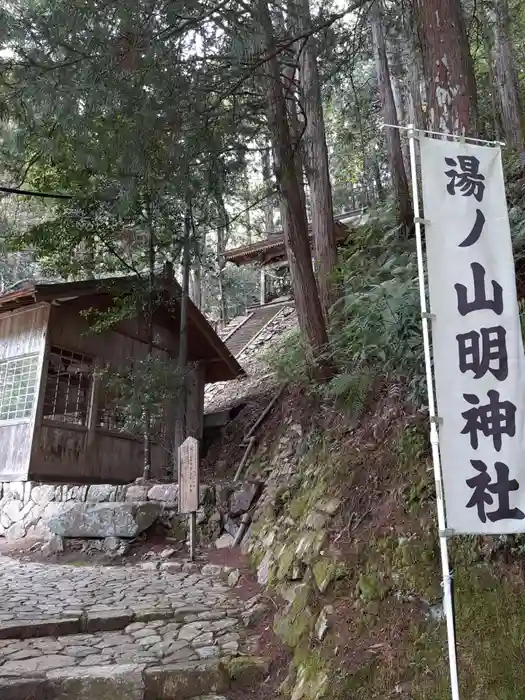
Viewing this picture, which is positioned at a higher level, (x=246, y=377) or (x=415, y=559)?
(x=246, y=377)

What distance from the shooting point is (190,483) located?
7.88 metres

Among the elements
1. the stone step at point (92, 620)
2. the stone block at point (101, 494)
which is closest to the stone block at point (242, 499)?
the stone block at point (101, 494)

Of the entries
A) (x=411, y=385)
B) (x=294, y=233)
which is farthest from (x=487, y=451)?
(x=294, y=233)

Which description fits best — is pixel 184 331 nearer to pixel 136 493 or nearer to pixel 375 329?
pixel 136 493

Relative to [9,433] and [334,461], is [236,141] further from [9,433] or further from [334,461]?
[9,433]

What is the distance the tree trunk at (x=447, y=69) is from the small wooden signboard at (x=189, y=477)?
5302 mm

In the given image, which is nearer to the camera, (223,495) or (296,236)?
(296,236)

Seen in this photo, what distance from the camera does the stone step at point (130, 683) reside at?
149 inches

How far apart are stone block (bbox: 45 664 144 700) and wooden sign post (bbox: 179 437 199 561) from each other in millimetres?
3765

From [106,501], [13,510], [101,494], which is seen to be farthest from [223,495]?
[13,510]

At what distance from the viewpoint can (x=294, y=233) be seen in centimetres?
761

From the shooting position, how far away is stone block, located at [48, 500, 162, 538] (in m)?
8.50

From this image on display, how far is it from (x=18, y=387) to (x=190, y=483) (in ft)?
14.4

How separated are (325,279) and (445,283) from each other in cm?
608
